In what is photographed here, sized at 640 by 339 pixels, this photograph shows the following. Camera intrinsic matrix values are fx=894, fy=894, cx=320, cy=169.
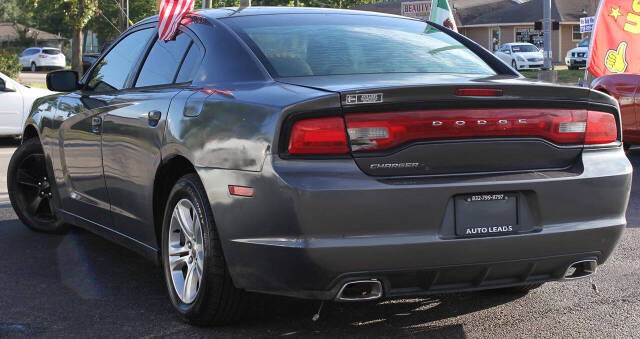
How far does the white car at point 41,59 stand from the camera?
59844mm

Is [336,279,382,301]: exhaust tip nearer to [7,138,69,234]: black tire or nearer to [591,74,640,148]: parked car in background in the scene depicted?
[7,138,69,234]: black tire

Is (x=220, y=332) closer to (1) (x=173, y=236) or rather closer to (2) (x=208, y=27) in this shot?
(1) (x=173, y=236)

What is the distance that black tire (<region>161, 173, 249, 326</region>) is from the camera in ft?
13.4

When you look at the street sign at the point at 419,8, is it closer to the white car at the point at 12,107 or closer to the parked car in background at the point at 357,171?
the white car at the point at 12,107

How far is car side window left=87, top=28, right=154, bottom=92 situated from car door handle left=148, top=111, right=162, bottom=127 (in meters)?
0.93

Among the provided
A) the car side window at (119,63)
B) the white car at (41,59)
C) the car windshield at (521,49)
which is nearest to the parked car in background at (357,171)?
the car side window at (119,63)

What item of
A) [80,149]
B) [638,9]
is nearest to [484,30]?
[638,9]

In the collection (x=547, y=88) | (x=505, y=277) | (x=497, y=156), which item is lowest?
(x=505, y=277)

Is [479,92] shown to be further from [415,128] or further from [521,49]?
[521,49]

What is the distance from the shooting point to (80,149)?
570 cm

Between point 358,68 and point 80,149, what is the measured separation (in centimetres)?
216

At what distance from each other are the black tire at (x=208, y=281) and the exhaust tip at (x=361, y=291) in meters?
0.61

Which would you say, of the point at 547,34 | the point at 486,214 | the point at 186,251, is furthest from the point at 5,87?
the point at 547,34

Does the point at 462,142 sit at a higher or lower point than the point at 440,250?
higher
